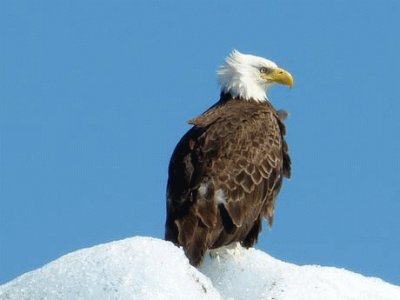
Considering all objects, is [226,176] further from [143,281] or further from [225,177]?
[143,281]

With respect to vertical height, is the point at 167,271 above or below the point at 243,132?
below

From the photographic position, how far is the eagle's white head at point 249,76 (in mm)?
10734

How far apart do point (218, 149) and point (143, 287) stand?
5453 millimetres

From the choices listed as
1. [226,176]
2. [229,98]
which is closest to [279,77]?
[229,98]

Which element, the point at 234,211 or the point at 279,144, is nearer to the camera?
the point at 234,211

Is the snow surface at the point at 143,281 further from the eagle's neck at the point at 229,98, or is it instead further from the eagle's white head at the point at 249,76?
the eagle's white head at the point at 249,76

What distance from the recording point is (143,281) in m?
3.89

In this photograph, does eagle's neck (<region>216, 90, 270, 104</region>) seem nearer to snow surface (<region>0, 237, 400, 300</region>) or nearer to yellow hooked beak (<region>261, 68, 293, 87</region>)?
yellow hooked beak (<region>261, 68, 293, 87</region>)

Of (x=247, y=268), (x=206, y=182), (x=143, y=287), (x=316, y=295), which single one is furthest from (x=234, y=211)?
(x=143, y=287)

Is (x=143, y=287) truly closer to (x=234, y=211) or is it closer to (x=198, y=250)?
(x=198, y=250)

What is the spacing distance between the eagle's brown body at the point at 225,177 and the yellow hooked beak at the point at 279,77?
2.80 ft

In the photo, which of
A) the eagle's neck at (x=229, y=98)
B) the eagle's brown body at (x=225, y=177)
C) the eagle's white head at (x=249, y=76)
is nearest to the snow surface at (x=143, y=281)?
the eagle's brown body at (x=225, y=177)

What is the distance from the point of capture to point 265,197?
9539mm

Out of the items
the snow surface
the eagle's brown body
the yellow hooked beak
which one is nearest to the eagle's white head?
the yellow hooked beak
